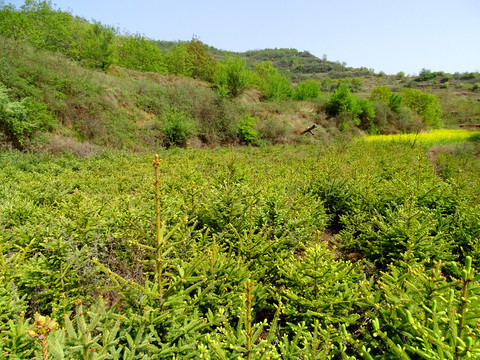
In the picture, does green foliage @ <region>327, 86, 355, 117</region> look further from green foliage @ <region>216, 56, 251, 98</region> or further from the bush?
the bush

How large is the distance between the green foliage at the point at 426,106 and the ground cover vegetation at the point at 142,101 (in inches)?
5.1

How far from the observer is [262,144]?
21.1m

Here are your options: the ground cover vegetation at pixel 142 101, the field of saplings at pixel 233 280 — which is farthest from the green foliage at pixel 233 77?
the field of saplings at pixel 233 280

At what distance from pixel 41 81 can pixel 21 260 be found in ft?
53.6

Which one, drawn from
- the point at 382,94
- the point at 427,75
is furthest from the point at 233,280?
the point at 427,75

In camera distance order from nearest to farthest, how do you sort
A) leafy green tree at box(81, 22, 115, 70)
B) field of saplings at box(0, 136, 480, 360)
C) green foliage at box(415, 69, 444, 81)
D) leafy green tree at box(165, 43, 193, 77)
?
field of saplings at box(0, 136, 480, 360), leafy green tree at box(81, 22, 115, 70), leafy green tree at box(165, 43, 193, 77), green foliage at box(415, 69, 444, 81)

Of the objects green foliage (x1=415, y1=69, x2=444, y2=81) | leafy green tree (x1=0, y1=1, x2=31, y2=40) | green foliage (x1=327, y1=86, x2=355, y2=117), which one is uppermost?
green foliage (x1=415, y1=69, x2=444, y2=81)

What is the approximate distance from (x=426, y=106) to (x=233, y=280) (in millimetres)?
42423

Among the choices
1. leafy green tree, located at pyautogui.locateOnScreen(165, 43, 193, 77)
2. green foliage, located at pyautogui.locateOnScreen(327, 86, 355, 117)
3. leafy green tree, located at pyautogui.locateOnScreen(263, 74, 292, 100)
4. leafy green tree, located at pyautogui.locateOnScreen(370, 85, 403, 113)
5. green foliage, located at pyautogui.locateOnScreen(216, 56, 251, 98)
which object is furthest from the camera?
leafy green tree, located at pyautogui.locateOnScreen(165, 43, 193, 77)

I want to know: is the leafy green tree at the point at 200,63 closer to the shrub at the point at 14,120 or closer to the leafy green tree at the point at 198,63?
the leafy green tree at the point at 198,63

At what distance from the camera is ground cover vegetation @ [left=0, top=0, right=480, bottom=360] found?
6.39 ft

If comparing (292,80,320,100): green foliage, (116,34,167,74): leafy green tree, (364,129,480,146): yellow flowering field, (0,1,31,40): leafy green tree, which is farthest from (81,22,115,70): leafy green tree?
(364,129,480,146): yellow flowering field

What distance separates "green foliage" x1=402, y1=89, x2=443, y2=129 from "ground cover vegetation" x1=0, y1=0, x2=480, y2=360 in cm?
2089

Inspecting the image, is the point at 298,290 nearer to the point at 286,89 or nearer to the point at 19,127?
the point at 19,127
